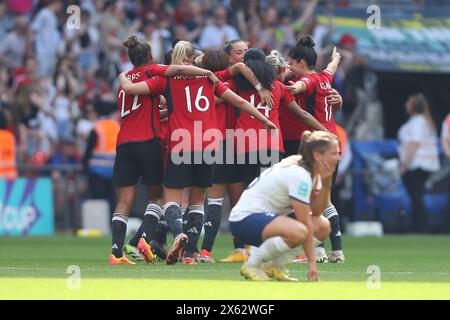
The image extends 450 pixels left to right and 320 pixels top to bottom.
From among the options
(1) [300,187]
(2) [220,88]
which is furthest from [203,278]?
(2) [220,88]

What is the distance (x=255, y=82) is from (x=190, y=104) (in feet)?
2.65

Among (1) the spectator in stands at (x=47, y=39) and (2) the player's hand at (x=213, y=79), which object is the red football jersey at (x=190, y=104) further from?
(1) the spectator in stands at (x=47, y=39)

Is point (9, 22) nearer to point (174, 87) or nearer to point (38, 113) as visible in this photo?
point (38, 113)

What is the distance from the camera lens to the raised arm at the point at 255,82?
52.9 ft

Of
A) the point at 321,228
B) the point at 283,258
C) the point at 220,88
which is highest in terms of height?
the point at 220,88

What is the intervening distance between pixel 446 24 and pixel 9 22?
28.4 feet

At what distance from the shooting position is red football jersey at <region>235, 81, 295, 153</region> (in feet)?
53.2

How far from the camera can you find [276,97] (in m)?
16.2

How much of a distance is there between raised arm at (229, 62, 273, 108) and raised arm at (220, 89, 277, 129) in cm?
54

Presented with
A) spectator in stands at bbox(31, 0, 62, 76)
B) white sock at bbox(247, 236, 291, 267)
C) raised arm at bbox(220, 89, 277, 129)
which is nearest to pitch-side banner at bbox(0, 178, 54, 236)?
spectator in stands at bbox(31, 0, 62, 76)

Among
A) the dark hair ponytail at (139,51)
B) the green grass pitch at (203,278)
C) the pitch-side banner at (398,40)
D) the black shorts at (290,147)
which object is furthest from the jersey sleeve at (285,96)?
the pitch-side banner at (398,40)

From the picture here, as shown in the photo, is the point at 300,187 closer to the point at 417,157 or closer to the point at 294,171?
the point at 294,171

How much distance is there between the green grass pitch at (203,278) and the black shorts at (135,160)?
979 millimetres

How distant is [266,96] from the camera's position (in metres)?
16.1
